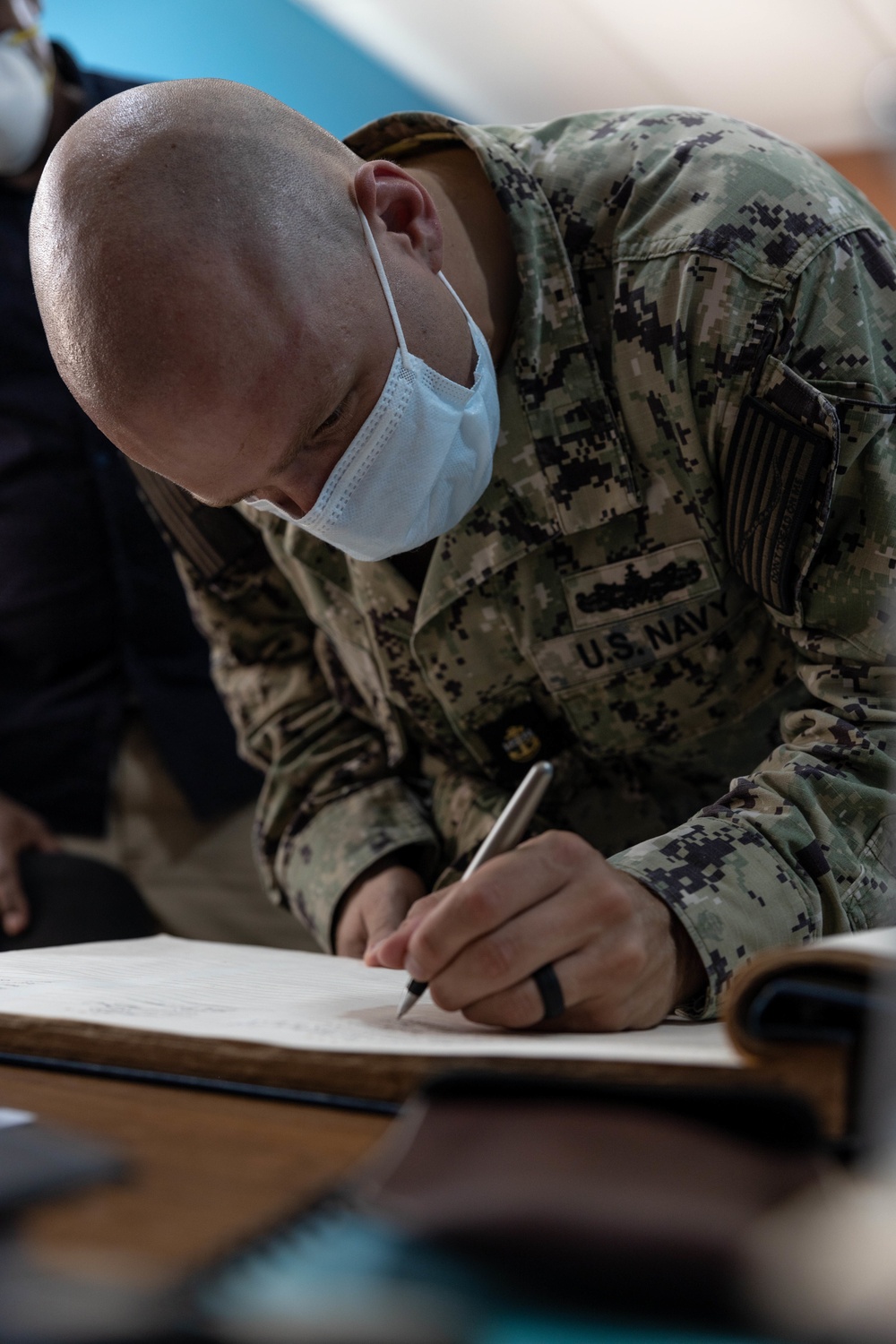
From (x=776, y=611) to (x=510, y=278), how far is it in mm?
407

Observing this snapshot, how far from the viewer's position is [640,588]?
3.63 ft

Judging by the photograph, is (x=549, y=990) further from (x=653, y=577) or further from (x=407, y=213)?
(x=407, y=213)

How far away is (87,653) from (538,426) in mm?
1089

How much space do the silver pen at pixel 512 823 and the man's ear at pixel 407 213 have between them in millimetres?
499

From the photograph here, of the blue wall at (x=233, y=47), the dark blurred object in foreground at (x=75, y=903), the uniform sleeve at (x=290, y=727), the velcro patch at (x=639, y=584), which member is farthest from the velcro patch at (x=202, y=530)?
the blue wall at (x=233, y=47)

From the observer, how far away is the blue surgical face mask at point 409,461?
98 centimetres

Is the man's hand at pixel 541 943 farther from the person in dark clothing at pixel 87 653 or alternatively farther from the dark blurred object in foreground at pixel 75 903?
the person in dark clothing at pixel 87 653

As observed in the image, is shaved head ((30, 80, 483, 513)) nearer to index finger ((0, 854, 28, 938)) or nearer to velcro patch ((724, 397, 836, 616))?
velcro patch ((724, 397, 836, 616))

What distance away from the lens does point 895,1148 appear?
0.41 meters

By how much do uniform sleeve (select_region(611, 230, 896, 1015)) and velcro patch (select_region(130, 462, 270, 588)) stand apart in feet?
1.90

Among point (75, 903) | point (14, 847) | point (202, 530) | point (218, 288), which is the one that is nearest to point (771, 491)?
point (218, 288)

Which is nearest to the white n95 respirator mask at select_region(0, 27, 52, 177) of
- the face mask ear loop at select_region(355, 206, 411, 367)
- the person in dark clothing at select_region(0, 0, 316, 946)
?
the person in dark clothing at select_region(0, 0, 316, 946)

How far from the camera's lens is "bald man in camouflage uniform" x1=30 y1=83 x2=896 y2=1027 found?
2.91 ft

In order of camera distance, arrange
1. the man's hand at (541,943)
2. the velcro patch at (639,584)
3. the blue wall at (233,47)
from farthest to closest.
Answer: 1. the blue wall at (233,47)
2. the velcro patch at (639,584)
3. the man's hand at (541,943)
